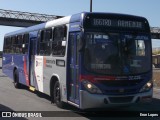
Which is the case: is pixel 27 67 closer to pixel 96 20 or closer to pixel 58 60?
pixel 58 60

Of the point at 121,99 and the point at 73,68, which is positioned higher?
the point at 73,68

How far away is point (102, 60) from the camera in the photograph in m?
10.3

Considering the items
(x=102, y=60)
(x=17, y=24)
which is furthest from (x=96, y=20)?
(x=17, y=24)

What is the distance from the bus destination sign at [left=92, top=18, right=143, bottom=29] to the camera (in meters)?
10.5

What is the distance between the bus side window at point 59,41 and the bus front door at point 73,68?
57cm

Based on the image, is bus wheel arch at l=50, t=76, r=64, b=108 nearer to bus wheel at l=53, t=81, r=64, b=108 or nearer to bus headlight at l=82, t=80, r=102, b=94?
bus wheel at l=53, t=81, r=64, b=108

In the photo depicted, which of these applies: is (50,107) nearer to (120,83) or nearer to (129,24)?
(120,83)

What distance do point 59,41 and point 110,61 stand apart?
8.53 ft

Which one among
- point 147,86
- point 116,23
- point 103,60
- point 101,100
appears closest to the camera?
point 101,100

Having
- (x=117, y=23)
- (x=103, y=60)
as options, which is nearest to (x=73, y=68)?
(x=103, y=60)

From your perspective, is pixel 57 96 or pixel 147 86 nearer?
pixel 147 86

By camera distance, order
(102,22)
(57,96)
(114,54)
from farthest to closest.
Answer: (57,96), (102,22), (114,54)

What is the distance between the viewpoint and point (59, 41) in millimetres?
12383

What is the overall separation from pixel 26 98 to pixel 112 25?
5962 mm
